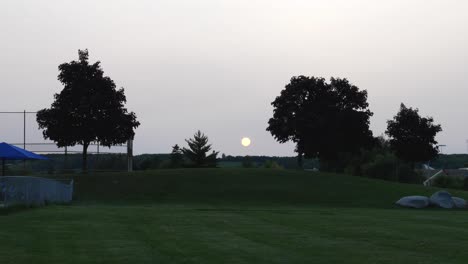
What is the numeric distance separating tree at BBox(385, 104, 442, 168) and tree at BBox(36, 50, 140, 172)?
75.7ft

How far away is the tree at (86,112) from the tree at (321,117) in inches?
592

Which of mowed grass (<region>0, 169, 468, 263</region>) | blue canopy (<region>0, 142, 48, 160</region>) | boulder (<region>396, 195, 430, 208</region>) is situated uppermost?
blue canopy (<region>0, 142, 48, 160</region>)

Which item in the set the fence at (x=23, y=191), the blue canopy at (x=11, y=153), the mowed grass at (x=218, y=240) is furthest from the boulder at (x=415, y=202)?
the blue canopy at (x=11, y=153)

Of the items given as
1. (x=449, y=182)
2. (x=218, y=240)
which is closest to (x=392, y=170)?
(x=449, y=182)

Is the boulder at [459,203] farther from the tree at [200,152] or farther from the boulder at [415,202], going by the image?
the tree at [200,152]

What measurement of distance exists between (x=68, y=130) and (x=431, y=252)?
35.8 meters

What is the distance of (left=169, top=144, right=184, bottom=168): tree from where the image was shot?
245ft

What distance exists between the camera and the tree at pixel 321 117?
57.5 metres

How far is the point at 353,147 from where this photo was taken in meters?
60.1

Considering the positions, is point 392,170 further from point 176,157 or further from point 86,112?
point 86,112

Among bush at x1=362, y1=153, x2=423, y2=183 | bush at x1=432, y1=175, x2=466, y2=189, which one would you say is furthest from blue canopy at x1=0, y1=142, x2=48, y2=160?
bush at x1=362, y1=153, x2=423, y2=183

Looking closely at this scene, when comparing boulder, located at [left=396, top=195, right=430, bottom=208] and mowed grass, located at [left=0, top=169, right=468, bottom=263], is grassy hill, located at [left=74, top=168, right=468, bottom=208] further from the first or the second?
mowed grass, located at [left=0, top=169, right=468, bottom=263]

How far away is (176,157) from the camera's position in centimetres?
7862

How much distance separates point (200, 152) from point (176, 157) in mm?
2740
